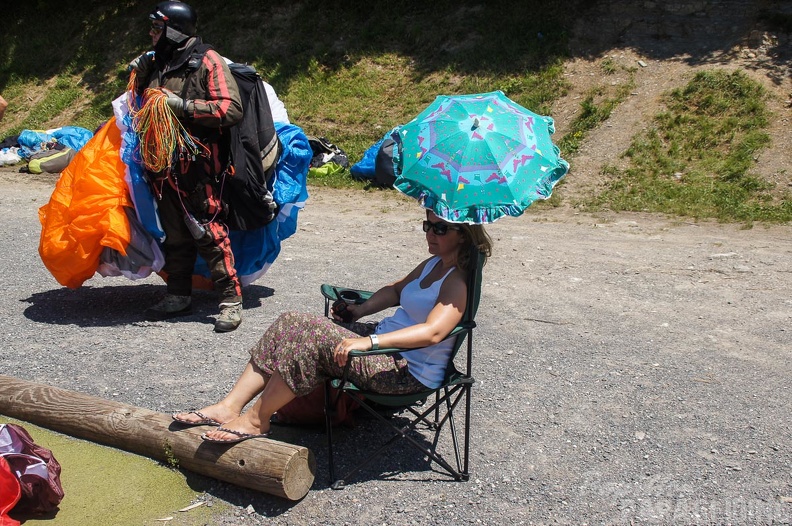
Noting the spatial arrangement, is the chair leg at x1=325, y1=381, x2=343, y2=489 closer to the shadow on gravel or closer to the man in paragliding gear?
the man in paragliding gear

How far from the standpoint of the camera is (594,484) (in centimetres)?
334

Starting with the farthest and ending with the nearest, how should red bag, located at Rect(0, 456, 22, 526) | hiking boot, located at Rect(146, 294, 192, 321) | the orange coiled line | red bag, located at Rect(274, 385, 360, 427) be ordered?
hiking boot, located at Rect(146, 294, 192, 321), the orange coiled line, red bag, located at Rect(274, 385, 360, 427), red bag, located at Rect(0, 456, 22, 526)

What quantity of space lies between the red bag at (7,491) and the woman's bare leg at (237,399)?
2.10ft

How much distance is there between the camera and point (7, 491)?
2.90 m

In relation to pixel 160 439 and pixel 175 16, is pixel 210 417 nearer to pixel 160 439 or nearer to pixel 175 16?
pixel 160 439

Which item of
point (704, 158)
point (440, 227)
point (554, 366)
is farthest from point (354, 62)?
point (440, 227)

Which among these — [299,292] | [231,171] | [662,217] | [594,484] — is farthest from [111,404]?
[662,217]

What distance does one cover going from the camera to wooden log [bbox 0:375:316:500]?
119 inches

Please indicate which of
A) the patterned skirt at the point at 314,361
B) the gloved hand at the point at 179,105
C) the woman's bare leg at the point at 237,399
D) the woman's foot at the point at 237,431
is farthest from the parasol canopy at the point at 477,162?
the gloved hand at the point at 179,105

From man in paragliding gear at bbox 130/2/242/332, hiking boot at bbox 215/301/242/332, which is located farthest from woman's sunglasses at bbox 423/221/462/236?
hiking boot at bbox 215/301/242/332

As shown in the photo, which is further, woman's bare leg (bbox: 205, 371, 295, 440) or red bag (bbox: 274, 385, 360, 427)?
red bag (bbox: 274, 385, 360, 427)

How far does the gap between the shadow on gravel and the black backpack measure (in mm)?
745

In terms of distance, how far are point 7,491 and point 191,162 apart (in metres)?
2.41

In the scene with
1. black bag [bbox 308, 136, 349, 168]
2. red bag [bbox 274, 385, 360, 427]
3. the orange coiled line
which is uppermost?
the orange coiled line
